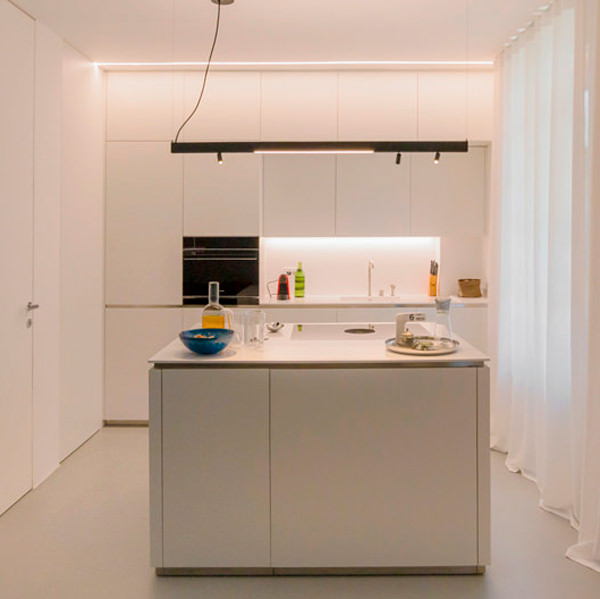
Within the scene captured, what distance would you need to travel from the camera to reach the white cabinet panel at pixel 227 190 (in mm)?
4891

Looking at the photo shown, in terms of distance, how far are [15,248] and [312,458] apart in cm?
202

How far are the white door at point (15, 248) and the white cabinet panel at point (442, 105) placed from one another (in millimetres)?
2812

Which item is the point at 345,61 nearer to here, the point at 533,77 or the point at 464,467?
the point at 533,77

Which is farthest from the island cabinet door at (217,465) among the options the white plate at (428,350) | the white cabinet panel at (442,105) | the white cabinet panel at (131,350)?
the white cabinet panel at (442,105)

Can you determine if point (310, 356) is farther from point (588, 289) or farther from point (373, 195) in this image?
point (373, 195)

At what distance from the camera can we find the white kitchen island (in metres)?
2.70

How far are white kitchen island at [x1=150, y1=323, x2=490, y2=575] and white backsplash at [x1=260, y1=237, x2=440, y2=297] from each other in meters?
2.71

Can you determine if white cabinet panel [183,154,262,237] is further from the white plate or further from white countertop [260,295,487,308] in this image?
the white plate

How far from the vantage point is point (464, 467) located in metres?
2.70

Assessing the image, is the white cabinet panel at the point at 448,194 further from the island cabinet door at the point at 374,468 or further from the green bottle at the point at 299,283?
the island cabinet door at the point at 374,468

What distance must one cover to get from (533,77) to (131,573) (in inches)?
138

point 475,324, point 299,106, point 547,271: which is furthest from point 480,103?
point 547,271

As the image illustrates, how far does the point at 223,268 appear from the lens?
4.89 meters

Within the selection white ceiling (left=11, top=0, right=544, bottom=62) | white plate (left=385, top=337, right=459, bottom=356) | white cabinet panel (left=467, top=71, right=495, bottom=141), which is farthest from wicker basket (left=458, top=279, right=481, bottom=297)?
white plate (left=385, top=337, right=459, bottom=356)
